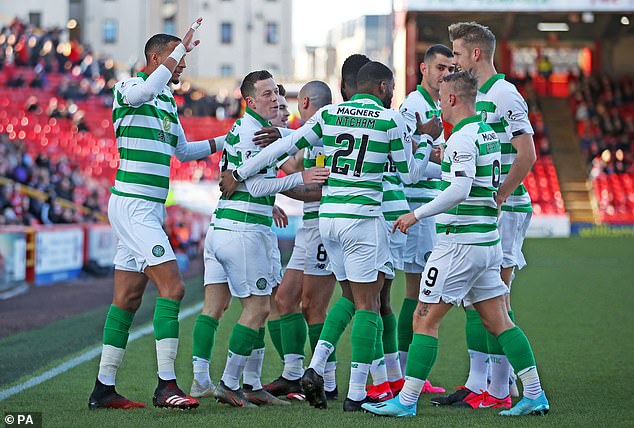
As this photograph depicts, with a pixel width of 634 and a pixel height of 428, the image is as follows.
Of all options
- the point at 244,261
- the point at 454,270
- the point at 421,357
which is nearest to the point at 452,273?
the point at 454,270

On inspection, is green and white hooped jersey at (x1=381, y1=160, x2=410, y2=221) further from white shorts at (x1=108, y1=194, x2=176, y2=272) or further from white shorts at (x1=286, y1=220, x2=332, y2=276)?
white shorts at (x1=108, y1=194, x2=176, y2=272)

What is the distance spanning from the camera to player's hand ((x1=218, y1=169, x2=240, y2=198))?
6.56 m

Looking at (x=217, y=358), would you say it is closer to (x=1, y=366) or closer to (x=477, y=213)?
(x=1, y=366)

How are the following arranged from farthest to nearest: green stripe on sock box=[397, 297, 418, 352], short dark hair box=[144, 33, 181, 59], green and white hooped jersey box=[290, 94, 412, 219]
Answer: green stripe on sock box=[397, 297, 418, 352] < short dark hair box=[144, 33, 181, 59] < green and white hooped jersey box=[290, 94, 412, 219]

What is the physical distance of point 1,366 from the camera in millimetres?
8289

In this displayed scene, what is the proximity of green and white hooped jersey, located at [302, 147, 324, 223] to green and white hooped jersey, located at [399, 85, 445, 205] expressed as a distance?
0.62 m

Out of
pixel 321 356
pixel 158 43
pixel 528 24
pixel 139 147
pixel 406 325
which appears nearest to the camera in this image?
pixel 321 356

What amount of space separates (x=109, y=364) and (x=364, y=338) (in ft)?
4.97

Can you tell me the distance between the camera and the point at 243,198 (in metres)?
6.62

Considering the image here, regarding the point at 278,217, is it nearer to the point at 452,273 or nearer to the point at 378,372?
the point at 378,372

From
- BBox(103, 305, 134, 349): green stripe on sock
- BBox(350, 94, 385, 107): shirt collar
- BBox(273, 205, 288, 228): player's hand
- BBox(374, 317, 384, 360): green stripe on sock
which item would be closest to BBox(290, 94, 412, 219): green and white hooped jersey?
BBox(350, 94, 385, 107): shirt collar

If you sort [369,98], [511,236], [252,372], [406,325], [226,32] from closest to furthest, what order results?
[369,98]
[511,236]
[252,372]
[406,325]
[226,32]

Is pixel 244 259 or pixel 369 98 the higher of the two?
pixel 369 98

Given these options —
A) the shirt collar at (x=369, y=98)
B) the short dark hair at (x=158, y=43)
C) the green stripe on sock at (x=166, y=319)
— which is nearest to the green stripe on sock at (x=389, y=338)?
the green stripe on sock at (x=166, y=319)
